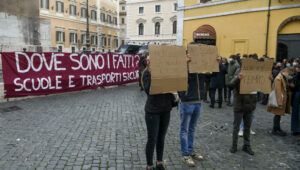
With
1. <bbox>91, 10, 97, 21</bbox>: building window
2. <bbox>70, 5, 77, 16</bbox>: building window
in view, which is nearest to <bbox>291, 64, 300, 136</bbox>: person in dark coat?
<bbox>70, 5, 77, 16</bbox>: building window

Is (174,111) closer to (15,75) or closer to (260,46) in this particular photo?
(15,75)

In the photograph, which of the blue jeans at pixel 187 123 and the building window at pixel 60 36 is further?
the building window at pixel 60 36

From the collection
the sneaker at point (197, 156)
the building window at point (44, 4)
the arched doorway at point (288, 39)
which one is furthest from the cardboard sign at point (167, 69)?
the building window at point (44, 4)

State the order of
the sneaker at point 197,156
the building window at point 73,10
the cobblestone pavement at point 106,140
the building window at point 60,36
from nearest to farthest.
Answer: the cobblestone pavement at point 106,140
the sneaker at point 197,156
the building window at point 60,36
the building window at point 73,10

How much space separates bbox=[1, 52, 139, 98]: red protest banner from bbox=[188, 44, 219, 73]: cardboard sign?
27.2 feet

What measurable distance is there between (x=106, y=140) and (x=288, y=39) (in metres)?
14.8

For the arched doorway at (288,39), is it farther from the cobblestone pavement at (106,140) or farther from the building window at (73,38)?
the building window at (73,38)

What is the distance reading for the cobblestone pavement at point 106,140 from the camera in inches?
244

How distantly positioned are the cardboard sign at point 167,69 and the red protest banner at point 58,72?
Answer: 8.37 metres

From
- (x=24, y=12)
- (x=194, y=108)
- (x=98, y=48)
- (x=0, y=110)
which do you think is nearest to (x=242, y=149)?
(x=194, y=108)

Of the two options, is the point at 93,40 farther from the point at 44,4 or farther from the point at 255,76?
the point at 255,76

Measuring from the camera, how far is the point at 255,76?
705 centimetres

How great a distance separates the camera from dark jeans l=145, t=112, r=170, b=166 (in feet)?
17.7

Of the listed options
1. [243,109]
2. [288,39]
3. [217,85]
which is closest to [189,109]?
[243,109]
